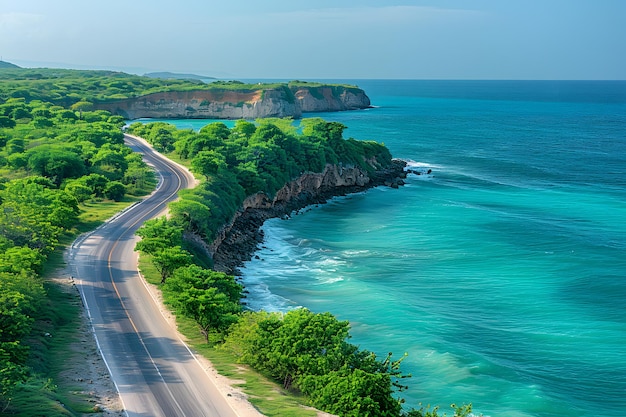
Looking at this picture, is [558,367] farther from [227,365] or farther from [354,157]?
[354,157]

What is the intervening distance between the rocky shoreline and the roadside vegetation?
2.54 m

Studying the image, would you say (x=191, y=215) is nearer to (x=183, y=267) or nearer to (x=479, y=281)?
(x=183, y=267)

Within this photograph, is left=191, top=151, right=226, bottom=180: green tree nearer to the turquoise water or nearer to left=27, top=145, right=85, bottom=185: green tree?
the turquoise water

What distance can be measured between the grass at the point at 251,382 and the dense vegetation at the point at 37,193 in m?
9.68

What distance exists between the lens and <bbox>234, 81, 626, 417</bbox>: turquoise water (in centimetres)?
4231

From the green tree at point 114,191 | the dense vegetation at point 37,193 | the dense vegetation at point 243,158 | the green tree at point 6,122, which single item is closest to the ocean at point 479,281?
the dense vegetation at point 243,158

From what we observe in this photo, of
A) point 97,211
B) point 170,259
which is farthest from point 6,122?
point 170,259

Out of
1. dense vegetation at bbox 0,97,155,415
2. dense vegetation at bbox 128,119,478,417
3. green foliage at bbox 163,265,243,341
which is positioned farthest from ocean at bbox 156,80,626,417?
dense vegetation at bbox 0,97,155,415

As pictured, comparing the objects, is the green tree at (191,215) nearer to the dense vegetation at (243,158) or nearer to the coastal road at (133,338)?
the dense vegetation at (243,158)

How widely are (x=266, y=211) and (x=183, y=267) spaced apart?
1670 inches

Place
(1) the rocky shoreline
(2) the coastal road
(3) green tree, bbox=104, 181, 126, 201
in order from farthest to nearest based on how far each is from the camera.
Result: 1. (3) green tree, bbox=104, 181, 126, 201
2. (1) the rocky shoreline
3. (2) the coastal road

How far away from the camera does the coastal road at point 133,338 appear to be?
104 ft

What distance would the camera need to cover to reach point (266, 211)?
87.9 meters

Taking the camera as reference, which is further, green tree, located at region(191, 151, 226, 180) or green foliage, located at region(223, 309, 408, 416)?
green tree, located at region(191, 151, 226, 180)
